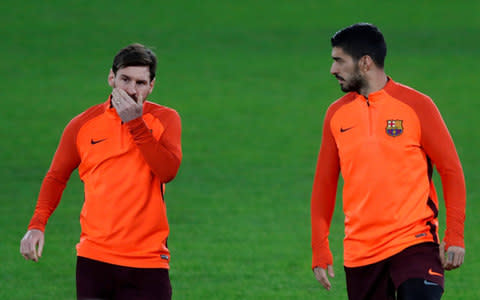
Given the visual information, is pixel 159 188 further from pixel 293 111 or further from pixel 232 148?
pixel 293 111

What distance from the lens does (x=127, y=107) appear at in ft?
17.9

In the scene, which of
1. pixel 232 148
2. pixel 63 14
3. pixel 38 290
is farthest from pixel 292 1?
pixel 38 290

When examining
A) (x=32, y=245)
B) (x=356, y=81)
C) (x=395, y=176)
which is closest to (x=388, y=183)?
(x=395, y=176)

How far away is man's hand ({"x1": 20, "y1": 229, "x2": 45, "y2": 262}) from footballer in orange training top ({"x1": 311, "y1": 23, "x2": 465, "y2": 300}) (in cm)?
154

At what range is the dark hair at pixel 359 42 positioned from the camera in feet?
18.8

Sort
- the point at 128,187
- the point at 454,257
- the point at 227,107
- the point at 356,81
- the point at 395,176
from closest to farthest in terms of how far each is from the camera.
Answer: the point at 454,257, the point at 395,176, the point at 128,187, the point at 356,81, the point at 227,107

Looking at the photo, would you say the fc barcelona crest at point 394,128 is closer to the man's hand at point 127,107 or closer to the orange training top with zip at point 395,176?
the orange training top with zip at point 395,176

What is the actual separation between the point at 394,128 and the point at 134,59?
151cm

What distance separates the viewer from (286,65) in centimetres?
2641

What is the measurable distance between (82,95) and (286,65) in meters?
6.31

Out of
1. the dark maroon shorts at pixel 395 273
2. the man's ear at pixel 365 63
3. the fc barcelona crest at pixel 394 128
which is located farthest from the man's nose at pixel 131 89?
the dark maroon shorts at pixel 395 273

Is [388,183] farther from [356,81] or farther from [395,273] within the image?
[356,81]

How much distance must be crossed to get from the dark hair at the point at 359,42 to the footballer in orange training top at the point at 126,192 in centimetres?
105

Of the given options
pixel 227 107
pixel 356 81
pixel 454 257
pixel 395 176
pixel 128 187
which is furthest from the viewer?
pixel 227 107
